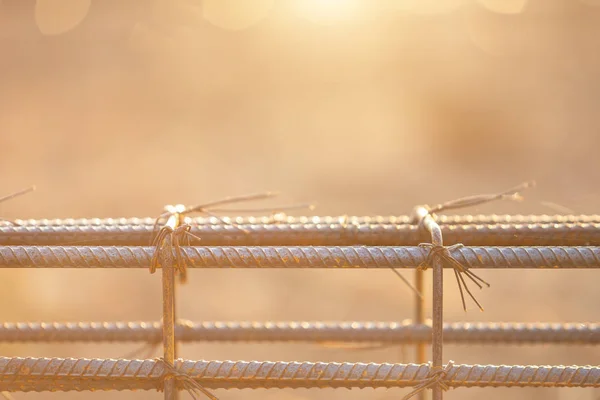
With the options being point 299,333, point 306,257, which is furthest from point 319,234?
point 299,333

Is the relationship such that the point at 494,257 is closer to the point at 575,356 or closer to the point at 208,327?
the point at 208,327

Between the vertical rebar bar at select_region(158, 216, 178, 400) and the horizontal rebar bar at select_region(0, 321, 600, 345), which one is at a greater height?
the horizontal rebar bar at select_region(0, 321, 600, 345)

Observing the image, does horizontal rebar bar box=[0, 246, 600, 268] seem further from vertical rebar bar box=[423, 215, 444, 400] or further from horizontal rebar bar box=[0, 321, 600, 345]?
horizontal rebar bar box=[0, 321, 600, 345]

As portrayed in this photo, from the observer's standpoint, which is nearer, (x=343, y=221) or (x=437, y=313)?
(x=437, y=313)

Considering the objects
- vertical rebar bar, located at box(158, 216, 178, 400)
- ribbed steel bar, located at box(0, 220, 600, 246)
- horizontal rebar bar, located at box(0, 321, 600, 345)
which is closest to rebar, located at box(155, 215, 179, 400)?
vertical rebar bar, located at box(158, 216, 178, 400)

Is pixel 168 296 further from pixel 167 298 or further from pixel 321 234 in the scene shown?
pixel 321 234

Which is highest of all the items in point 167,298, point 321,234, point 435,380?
point 321,234
